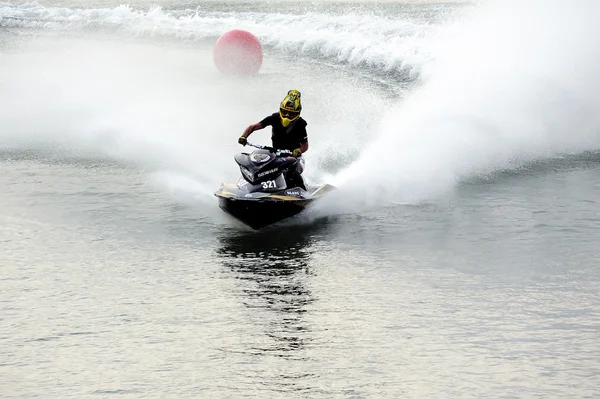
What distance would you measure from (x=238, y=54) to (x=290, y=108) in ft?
45.5

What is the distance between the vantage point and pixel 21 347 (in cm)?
763

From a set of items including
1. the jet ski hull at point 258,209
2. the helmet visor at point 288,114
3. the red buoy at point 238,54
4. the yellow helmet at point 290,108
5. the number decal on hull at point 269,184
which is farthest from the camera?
the red buoy at point 238,54

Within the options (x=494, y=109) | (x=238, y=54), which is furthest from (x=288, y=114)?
(x=238, y=54)

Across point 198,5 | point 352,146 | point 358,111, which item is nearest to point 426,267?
point 352,146

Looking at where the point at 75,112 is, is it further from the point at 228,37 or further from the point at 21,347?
the point at 21,347

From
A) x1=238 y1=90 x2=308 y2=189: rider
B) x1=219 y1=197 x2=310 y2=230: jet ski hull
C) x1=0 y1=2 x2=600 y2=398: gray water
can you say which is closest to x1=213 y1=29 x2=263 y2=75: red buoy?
x1=0 y1=2 x2=600 y2=398: gray water

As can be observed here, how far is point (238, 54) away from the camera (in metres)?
25.5

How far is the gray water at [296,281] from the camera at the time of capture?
706 cm

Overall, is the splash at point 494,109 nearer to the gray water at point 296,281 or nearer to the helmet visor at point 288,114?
the gray water at point 296,281

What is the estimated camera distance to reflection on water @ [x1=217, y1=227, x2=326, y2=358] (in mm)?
7855

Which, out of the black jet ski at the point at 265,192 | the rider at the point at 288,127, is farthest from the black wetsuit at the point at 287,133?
the black jet ski at the point at 265,192

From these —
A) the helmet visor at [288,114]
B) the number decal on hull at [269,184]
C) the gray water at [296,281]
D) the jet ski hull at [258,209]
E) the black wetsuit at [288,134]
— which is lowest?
the gray water at [296,281]

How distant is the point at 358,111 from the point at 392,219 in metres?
8.78

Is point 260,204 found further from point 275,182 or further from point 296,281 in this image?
point 296,281
